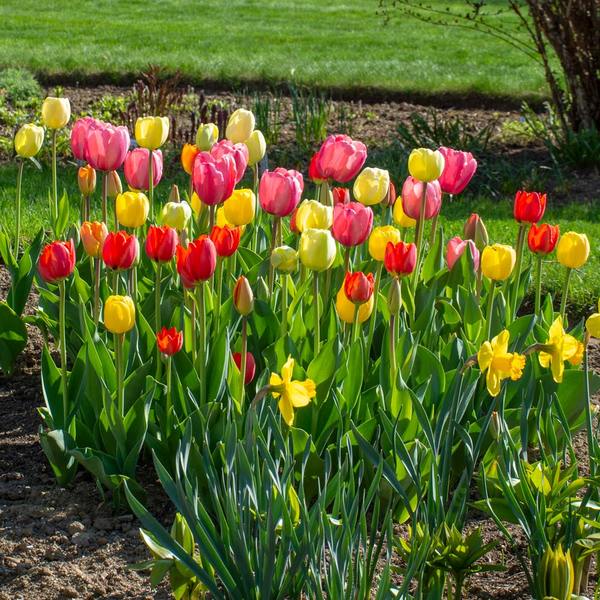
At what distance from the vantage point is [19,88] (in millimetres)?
8031

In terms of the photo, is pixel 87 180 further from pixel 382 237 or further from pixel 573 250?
pixel 573 250

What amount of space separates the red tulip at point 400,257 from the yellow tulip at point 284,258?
0.24 meters

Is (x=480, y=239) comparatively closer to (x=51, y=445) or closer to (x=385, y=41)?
(x=51, y=445)

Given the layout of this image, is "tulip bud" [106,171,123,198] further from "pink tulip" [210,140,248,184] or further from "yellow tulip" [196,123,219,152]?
"pink tulip" [210,140,248,184]

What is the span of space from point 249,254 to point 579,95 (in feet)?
14.4

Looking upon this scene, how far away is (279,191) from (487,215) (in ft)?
10.4

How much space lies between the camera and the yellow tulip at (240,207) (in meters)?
3.00

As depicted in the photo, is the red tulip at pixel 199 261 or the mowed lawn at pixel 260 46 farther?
the mowed lawn at pixel 260 46

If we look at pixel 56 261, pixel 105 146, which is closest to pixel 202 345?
pixel 56 261

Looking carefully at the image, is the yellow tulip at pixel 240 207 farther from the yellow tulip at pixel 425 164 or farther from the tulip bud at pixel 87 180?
the tulip bud at pixel 87 180

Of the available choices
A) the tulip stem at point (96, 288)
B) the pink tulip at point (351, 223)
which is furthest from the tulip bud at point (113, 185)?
the pink tulip at point (351, 223)

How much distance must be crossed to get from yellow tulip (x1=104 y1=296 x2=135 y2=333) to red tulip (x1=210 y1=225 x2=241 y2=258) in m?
0.36

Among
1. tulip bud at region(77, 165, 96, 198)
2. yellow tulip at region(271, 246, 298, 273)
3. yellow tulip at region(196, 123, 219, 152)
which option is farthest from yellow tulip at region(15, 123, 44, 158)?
yellow tulip at region(271, 246, 298, 273)

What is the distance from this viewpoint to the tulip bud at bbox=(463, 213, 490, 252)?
10.7 ft
